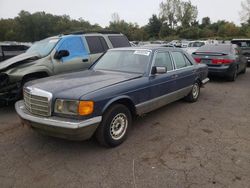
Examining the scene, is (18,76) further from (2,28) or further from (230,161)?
(2,28)

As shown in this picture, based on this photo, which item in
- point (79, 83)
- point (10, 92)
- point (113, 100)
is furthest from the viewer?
point (10, 92)

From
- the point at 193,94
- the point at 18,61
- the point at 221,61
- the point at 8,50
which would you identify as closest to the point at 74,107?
the point at 18,61

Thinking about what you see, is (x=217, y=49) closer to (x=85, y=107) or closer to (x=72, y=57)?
(x=72, y=57)

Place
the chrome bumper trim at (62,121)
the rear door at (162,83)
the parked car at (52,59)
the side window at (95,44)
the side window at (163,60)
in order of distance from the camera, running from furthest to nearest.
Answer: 1. the side window at (95,44)
2. the parked car at (52,59)
3. the side window at (163,60)
4. the rear door at (162,83)
5. the chrome bumper trim at (62,121)

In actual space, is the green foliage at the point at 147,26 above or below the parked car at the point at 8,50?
above

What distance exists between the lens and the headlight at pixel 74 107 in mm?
3227

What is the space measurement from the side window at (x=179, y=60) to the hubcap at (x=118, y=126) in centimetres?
227

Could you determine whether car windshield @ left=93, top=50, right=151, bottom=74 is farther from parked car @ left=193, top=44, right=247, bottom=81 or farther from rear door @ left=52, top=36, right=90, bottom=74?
parked car @ left=193, top=44, right=247, bottom=81

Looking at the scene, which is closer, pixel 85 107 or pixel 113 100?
pixel 85 107

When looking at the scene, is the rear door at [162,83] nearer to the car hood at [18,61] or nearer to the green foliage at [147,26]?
the car hood at [18,61]

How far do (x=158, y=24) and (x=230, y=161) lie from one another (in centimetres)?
7380

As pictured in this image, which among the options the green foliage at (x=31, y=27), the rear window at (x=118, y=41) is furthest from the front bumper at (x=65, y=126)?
the green foliage at (x=31, y=27)

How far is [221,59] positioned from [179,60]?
13.6ft

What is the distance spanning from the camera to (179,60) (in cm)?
576
